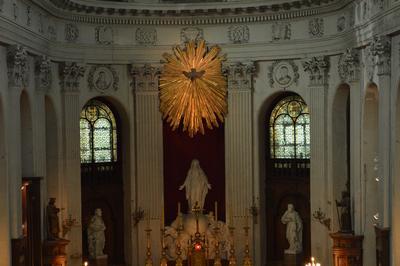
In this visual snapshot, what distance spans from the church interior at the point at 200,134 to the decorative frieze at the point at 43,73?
12 cm

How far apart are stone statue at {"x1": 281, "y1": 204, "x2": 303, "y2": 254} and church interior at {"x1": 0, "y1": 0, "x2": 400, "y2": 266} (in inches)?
1.7

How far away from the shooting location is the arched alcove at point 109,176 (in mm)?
26422

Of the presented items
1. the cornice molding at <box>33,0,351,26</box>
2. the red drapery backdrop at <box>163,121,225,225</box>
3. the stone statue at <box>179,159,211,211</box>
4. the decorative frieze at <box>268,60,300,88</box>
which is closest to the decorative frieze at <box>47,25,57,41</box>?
the cornice molding at <box>33,0,351,26</box>

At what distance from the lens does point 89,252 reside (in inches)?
1009

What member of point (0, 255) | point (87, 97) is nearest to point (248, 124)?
point (87, 97)

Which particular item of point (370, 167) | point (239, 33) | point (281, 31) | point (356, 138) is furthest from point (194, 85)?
point (370, 167)

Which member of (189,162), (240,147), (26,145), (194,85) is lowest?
(189,162)

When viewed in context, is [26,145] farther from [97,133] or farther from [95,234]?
[97,133]

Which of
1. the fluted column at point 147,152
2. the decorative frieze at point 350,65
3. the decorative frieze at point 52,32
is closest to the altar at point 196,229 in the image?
the fluted column at point 147,152

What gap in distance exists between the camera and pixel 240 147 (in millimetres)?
26016

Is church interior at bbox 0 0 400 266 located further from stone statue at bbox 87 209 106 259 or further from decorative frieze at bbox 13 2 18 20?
decorative frieze at bbox 13 2 18 20

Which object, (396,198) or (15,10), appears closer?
(396,198)

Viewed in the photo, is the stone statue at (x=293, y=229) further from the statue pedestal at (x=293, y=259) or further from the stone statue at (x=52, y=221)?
the stone statue at (x=52, y=221)

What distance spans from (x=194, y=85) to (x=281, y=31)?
121 inches
